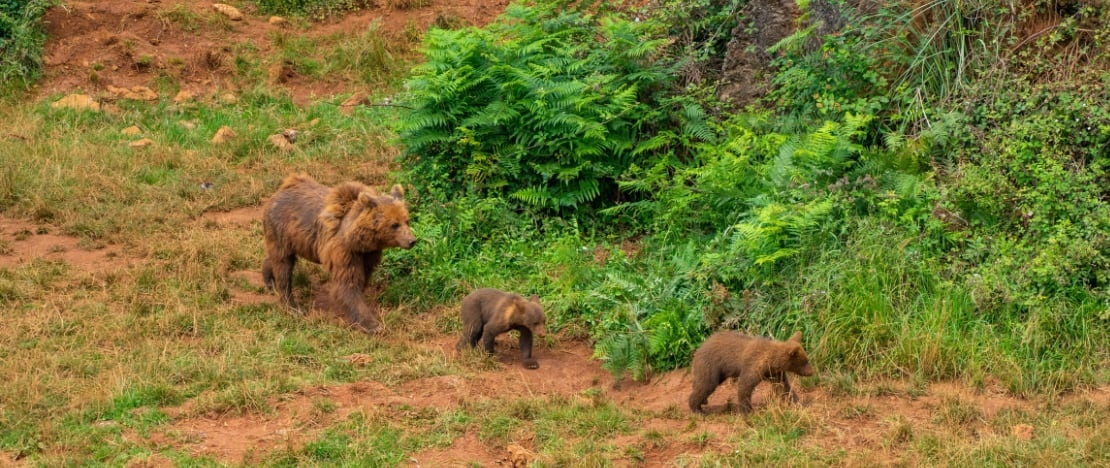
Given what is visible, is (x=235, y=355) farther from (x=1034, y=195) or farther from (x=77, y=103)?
(x=77, y=103)

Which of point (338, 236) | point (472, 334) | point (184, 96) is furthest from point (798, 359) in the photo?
point (184, 96)

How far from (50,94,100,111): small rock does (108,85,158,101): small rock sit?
40 centimetres

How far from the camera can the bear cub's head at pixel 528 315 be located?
29.7 ft

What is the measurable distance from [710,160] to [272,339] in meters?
4.43

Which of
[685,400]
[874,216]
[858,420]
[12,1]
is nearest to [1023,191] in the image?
[874,216]

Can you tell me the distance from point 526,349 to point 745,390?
209 cm

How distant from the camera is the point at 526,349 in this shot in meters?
9.28

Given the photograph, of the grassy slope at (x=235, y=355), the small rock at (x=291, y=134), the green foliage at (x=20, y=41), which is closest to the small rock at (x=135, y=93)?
the green foliage at (x=20, y=41)

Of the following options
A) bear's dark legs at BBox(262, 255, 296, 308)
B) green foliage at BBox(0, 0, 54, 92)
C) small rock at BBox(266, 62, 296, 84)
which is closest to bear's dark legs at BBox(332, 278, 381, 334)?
bear's dark legs at BBox(262, 255, 296, 308)

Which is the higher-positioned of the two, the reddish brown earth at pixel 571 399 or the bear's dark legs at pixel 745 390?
the bear's dark legs at pixel 745 390

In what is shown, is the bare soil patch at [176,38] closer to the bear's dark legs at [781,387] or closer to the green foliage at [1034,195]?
the green foliage at [1034,195]

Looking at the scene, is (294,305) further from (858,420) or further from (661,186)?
(858,420)

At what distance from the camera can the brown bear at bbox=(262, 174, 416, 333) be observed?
9.97 m

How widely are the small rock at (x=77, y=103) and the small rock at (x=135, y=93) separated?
399 mm
